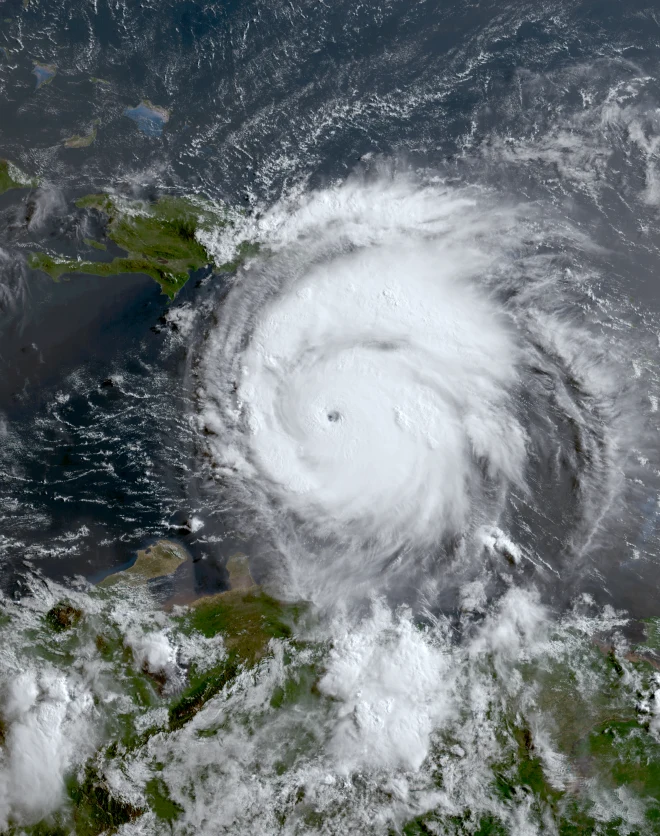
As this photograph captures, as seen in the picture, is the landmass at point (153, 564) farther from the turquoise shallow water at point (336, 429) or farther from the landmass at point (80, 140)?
the landmass at point (80, 140)

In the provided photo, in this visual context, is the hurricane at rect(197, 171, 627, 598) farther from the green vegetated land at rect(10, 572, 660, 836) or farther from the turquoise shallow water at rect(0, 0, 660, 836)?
the green vegetated land at rect(10, 572, 660, 836)

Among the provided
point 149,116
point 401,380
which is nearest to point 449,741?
point 401,380

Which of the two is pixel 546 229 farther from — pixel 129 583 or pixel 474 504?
pixel 129 583

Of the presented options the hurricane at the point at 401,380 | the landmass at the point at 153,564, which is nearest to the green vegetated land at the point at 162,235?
the hurricane at the point at 401,380

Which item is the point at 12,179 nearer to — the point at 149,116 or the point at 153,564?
the point at 149,116

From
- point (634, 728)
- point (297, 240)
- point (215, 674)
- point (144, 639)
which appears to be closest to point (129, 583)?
point (144, 639)

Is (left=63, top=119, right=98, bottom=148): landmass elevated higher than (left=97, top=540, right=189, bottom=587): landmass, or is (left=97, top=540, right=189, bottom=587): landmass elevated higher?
(left=63, top=119, right=98, bottom=148): landmass

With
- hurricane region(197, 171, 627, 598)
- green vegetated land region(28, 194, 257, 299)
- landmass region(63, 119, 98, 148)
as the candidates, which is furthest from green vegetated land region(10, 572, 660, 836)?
landmass region(63, 119, 98, 148)
